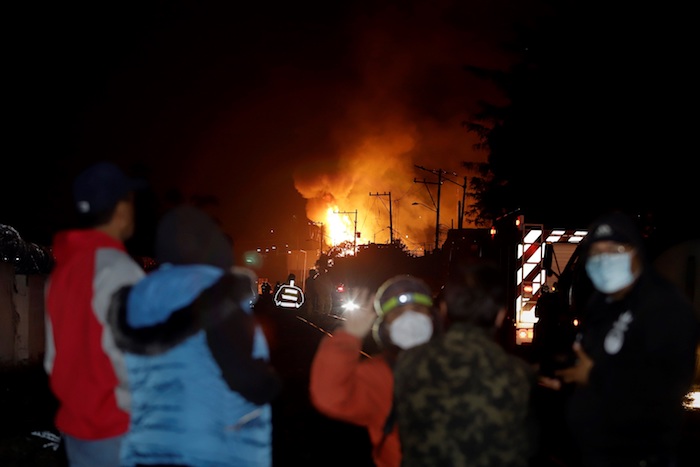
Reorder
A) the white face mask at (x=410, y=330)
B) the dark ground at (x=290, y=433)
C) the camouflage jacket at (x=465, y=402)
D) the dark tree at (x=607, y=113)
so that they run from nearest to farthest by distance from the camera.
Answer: the camouflage jacket at (x=465, y=402)
the white face mask at (x=410, y=330)
the dark ground at (x=290, y=433)
the dark tree at (x=607, y=113)

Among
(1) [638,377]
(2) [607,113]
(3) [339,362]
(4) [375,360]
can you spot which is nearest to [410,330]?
(4) [375,360]

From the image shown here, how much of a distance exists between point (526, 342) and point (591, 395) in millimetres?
13095

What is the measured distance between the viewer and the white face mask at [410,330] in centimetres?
366

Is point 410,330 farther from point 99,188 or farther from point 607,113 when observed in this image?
point 607,113

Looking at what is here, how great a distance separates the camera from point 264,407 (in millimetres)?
3289

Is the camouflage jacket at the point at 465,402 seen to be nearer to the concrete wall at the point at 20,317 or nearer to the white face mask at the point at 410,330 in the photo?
the white face mask at the point at 410,330

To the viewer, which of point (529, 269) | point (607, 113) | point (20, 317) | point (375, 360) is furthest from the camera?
point (607, 113)

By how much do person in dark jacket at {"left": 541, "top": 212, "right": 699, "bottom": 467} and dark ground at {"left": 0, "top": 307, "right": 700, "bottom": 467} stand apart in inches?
185

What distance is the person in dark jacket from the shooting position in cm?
342

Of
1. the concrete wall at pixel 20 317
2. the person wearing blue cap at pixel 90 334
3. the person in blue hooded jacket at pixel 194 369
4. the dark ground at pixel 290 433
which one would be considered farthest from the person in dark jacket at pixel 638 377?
the concrete wall at pixel 20 317

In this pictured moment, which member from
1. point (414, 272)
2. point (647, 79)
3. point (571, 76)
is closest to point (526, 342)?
point (647, 79)

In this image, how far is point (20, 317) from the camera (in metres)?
14.7

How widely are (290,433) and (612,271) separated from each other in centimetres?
644

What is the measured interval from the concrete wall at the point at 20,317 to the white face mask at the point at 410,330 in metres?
12.0
